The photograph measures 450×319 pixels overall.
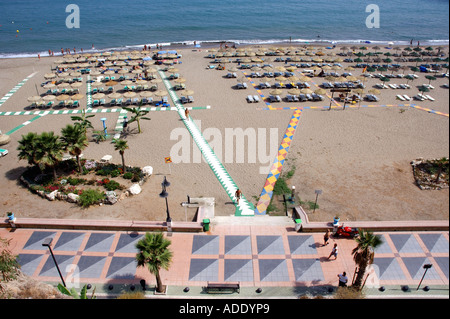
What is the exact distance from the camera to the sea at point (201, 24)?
2715 inches

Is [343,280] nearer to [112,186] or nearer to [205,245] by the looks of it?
[205,245]

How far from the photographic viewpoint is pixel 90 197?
2039 centimetres

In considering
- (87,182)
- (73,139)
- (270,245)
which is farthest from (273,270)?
(73,139)

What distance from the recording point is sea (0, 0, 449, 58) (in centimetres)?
6897

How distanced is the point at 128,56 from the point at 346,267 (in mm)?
48673

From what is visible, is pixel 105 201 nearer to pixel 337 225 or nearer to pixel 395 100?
pixel 337 225

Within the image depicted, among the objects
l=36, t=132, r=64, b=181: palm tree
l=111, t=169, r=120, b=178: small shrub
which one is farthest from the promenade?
l=111, t=169, r=120, b=178: small shrub

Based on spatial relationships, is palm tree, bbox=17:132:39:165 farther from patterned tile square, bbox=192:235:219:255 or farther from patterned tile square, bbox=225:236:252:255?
patterned tile square, bbox=225:236:252:255

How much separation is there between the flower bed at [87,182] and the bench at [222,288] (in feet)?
31.4

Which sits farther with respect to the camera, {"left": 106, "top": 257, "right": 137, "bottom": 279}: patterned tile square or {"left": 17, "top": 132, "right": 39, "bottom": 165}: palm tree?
{"left": 17, "top": 132, "right": 39, "bottom": 165}: palm tree

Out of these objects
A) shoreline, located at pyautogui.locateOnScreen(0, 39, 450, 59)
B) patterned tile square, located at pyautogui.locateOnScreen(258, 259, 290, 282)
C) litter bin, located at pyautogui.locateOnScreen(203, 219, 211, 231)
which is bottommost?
patterned tile square, located at pyautogui.locateOnScreen(258, 259, 290, 282)

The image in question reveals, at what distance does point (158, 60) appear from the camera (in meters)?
51.6

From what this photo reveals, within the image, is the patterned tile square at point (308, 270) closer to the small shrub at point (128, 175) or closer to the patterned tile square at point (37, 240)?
the small shrub at point (128, 175)
